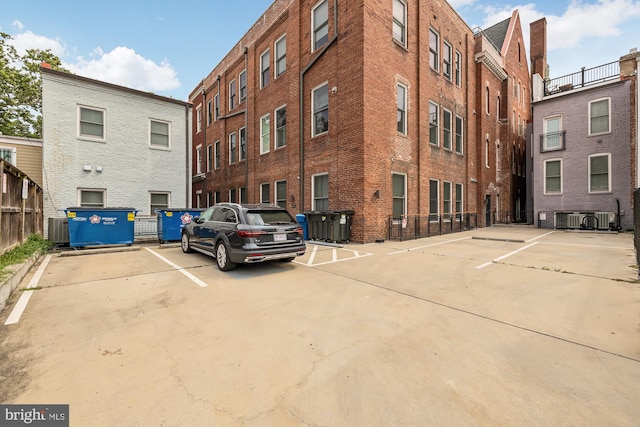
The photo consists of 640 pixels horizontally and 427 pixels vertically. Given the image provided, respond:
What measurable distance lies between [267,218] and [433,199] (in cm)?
1079

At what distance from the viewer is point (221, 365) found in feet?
8.95

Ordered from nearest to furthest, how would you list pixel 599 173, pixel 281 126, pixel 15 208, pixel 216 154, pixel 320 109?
1. pixel 15 208
2. pixel 320 109
3. pixel 281 126
4. pixel 599 173
5. pixel 216 154

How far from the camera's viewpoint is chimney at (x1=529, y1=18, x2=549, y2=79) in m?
25.1

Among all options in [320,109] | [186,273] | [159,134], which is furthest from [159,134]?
[186,273]

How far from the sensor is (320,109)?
1312 cm

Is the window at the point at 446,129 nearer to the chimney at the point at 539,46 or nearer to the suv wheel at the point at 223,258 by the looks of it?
the suv wheel at the point at 223,258

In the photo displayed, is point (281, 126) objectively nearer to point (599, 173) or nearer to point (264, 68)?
point (264, 68)

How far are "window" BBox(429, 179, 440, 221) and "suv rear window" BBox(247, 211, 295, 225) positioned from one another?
9.81 meters

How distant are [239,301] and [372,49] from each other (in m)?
11.0

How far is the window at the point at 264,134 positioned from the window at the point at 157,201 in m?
6.07

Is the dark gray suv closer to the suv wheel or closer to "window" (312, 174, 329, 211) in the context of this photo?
the suv wheel

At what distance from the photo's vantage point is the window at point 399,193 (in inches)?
488

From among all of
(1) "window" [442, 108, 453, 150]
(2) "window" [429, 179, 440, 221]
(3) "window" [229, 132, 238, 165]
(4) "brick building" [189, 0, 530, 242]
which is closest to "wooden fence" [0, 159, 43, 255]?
(4) "brick building" [189, 0, 530, 242]

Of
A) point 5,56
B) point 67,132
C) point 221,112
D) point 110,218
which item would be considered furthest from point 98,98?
point 5,56
